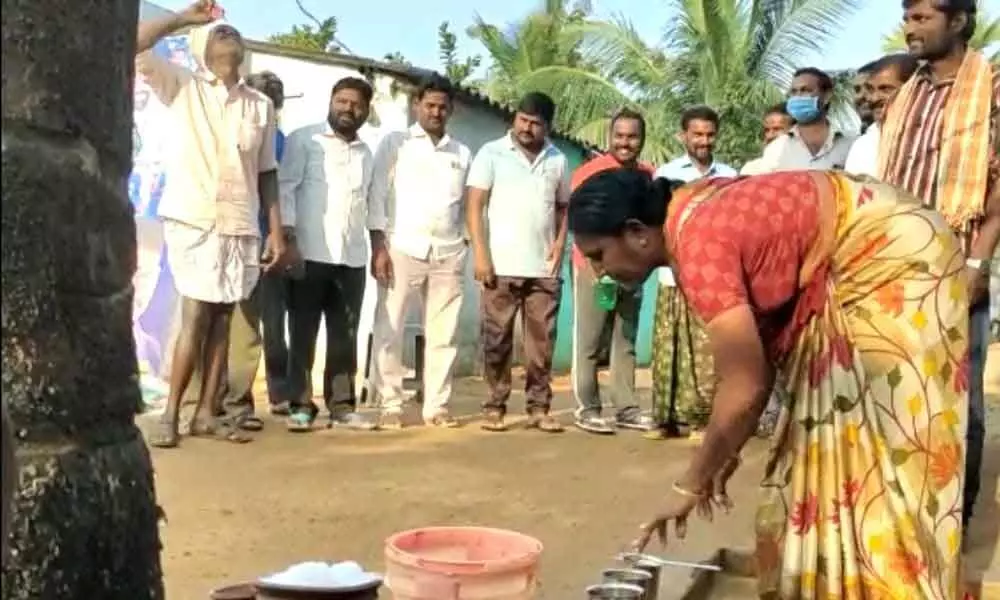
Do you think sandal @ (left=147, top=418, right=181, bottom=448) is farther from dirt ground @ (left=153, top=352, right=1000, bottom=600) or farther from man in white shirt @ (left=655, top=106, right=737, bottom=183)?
man in white shirt @ (left=655, top=106, right=737, bottom=183)

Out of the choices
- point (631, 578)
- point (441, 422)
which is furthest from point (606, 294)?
point (631, 578)

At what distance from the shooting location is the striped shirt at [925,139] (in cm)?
446

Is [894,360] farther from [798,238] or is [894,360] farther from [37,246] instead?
[37,246]

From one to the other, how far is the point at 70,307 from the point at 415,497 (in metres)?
3.94

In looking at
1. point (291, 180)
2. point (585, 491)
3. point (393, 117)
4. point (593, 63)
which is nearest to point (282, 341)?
point (291, 180)

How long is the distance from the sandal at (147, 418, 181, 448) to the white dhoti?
24.7 inches

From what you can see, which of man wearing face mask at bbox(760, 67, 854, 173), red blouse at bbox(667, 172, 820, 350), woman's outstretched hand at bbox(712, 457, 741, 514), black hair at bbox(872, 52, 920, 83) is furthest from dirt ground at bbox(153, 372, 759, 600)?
black hair at bbox(872, 52, 920, 83)

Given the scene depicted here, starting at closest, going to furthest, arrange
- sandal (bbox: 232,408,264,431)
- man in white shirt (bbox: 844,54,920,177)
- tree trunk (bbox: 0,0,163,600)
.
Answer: tree trunk (bbox: 0,0,163,600), man in white shirt (bbox: 844,54,920,177), sandal (bbox: 232,408,264,431)

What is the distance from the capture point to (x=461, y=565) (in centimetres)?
282

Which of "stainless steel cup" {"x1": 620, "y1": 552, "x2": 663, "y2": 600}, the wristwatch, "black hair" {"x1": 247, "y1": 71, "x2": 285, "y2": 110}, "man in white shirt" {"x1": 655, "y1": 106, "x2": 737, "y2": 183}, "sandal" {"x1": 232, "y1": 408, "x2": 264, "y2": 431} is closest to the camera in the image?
"stainless steel cup" {"x1": 620, "y1": 552, "x2": 663, "y2": 600}

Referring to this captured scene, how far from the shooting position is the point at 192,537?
483cm

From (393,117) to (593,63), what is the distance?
28.2 ft

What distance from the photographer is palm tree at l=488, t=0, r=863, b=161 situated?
56.4 ft

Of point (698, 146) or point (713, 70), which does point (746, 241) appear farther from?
point (713, 70)
